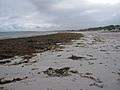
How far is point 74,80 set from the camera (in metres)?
6.55

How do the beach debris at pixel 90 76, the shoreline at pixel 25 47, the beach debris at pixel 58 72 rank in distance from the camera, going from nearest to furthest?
the beach debris at pixel 90 76
the beach debris at pixel 58 72
the shoreline at pixel 25 47

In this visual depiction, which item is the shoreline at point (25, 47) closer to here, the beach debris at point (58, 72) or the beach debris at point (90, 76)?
the beach debris at point (58, 72)

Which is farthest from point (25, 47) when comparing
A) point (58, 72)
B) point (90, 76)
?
point (90, 76)

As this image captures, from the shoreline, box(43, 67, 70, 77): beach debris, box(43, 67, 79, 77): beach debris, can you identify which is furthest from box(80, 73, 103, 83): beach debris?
the shoreline

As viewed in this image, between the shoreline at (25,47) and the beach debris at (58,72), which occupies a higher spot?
the beach debris at (58,72)

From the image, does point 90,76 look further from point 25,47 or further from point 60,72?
point 25,47

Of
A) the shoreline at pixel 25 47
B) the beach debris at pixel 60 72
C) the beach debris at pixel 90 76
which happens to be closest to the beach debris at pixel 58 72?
the beach debris at pixel 60 72

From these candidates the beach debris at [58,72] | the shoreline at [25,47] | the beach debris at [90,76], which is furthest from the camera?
the shoreline at [25,47]

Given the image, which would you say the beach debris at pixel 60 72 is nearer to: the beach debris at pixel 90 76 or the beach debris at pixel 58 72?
the beach debris at pixel 58 72

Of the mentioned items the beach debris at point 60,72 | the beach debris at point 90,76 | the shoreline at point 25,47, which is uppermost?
the beach debris at point 60,72

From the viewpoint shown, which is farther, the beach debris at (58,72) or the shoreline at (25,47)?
the shoreline at (25,47)

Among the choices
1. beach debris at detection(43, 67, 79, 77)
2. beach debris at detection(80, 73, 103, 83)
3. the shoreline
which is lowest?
the shoreline

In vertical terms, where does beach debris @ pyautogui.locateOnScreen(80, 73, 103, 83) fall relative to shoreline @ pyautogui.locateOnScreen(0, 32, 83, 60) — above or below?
above

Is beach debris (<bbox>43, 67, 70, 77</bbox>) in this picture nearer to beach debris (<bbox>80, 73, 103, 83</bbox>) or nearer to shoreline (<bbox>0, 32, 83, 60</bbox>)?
beach debris (<bbox>80, 73, 103, 83</bbox>)
